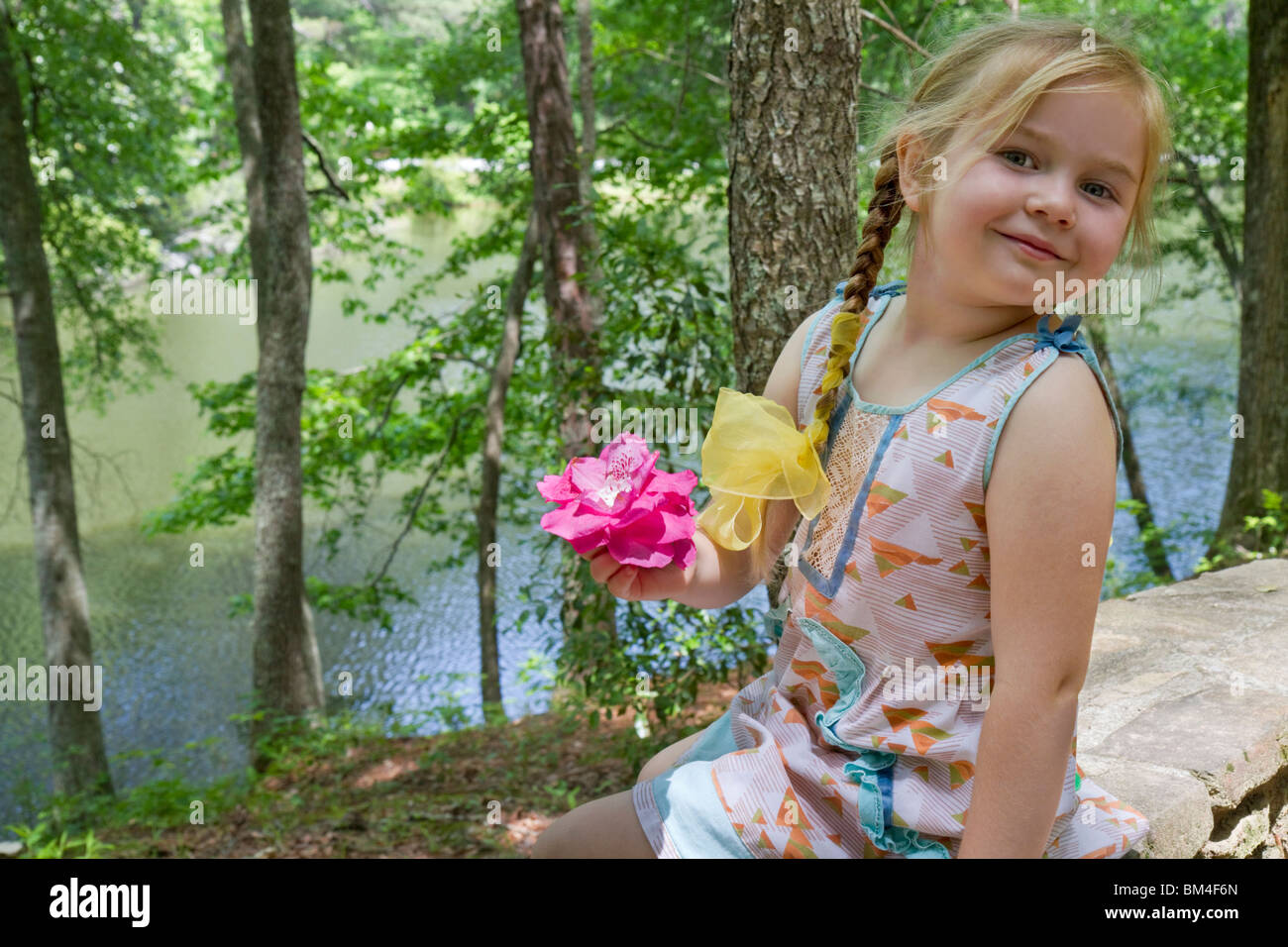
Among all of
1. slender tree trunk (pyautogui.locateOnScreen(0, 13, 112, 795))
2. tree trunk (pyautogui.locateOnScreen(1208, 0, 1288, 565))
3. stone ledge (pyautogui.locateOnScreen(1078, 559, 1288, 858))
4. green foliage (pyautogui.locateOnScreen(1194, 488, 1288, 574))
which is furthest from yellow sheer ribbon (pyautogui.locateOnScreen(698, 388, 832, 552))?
slender tree trunk (pyautogui.locateOnScreen(0, 13, 112, 795))

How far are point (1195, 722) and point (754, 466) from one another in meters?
1.42

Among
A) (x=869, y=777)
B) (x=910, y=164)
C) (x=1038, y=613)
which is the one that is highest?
(x=910, y=164)

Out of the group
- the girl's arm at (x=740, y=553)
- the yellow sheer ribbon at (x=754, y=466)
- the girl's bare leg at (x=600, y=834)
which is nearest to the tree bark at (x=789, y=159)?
the girl's arm at (x=740, y=553)

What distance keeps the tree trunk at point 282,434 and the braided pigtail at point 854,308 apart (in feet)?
21.1

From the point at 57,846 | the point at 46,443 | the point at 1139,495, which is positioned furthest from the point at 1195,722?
the point at 1139,495

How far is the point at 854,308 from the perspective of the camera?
1.52 meters

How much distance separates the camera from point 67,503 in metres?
7.65

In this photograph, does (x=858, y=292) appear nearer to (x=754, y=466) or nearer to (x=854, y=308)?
(x=854, y=308)

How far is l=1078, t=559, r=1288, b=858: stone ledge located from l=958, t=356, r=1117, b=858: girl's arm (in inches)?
26.7

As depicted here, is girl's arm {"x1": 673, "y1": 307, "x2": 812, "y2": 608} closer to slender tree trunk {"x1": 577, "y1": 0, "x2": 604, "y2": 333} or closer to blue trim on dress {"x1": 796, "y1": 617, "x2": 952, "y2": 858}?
blue trim on dress {"x1": 796, "y1": 617, "x2": 952, "y2": 858}

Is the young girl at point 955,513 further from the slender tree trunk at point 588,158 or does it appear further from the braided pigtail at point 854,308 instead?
the slender tree trunk at point 588,158

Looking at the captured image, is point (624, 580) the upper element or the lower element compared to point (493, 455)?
upper

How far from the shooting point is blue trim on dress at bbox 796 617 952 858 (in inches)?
51.1
